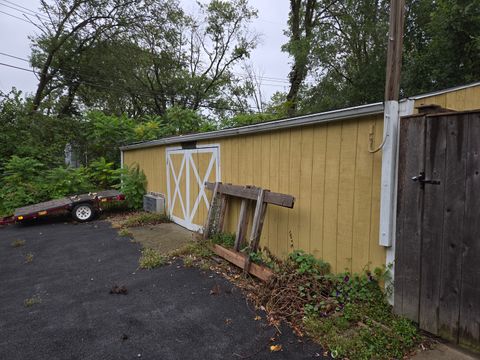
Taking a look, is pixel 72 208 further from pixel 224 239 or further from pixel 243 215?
pixel 243 215

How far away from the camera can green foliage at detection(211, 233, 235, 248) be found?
4546mm

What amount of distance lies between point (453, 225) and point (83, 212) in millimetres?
7877

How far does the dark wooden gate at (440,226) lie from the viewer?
207 centimetres

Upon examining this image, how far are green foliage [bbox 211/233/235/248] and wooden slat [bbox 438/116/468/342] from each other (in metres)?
2.87

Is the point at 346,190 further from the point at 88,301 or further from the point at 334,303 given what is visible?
the point at 88,301

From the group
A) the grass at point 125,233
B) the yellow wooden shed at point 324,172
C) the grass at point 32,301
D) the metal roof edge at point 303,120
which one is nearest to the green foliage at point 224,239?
the yellow wooden shed at point 324,172

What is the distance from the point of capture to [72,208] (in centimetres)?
723

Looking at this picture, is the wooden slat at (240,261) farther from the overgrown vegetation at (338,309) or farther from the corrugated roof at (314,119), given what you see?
the corrugated roof at (314,119)

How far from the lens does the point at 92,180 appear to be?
969 centimetres

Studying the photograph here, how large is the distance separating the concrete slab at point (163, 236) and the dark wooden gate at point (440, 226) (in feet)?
12.0

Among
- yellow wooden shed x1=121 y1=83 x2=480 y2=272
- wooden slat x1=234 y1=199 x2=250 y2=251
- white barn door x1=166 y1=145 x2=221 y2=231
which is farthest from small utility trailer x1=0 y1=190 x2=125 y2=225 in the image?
wooden slat x1=234 y1=199 x2=250 y2=251

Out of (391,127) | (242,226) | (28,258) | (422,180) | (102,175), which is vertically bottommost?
(28,258)

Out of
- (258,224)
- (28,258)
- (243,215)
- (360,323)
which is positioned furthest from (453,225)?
(28,258)

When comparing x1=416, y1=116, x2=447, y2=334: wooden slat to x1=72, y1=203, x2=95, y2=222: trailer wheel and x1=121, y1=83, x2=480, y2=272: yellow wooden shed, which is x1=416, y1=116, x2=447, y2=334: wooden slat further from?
x1=72, y1=203, x2=95, y2=222: trailer wheel
